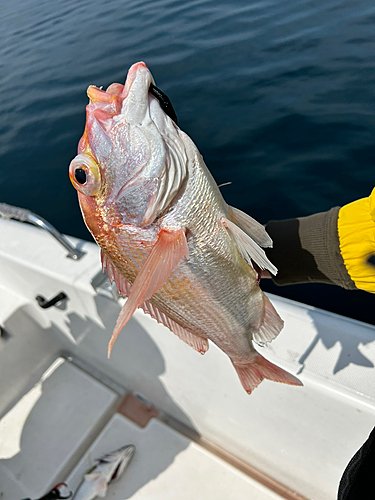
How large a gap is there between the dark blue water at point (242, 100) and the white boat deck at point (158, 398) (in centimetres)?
142

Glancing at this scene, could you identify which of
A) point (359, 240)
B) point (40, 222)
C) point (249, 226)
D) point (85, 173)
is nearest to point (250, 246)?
point (249, 226)

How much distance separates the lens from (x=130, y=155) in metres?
1.02

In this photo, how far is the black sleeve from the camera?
1.57m

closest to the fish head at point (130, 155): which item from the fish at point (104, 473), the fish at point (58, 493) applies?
the fish at point (104, 473)

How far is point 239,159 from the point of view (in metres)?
4.71

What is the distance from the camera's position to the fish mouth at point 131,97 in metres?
0.96

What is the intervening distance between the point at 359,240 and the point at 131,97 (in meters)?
1.13

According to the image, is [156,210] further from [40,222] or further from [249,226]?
[40,222]

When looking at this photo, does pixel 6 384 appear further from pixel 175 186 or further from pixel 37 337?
pixel 175 186

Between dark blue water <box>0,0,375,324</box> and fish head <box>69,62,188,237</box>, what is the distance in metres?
2.60

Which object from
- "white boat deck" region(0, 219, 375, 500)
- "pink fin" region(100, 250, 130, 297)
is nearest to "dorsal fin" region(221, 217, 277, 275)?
"pink fin" region(100, 250, 130, 297)

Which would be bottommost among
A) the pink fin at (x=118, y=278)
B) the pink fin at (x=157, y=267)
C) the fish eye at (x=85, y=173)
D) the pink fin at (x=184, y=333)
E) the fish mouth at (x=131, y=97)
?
the pink fin at (x=184, y=333)

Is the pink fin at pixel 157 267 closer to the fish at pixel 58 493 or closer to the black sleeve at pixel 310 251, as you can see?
the black sleeve at pixel 310 251

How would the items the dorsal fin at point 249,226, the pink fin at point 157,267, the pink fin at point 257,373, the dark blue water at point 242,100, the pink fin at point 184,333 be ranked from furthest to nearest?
the dark blue water at point 242,100, the pink fin at point 257,373, the pink fin at point 184,333, the dorsal fin at point 249,226, the pink fin at point 157,267
